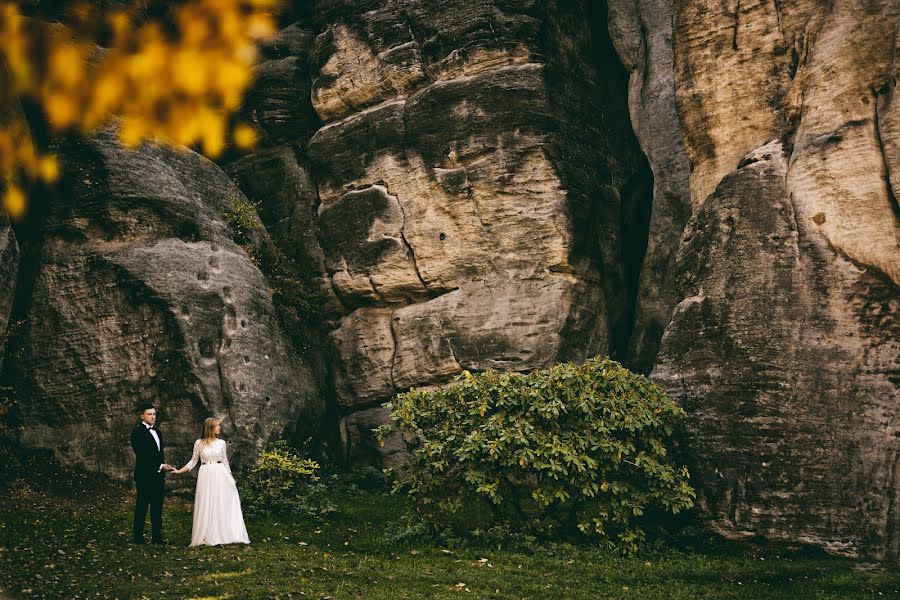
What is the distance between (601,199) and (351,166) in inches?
203

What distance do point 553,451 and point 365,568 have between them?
9.21 feet

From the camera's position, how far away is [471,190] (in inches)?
654

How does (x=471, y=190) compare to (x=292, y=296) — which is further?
(x=292, y=296)

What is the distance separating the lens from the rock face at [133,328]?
1481cm

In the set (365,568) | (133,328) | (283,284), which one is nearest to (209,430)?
(365,568)

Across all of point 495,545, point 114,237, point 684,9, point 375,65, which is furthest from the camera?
point 375,65

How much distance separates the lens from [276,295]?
56.4 feet

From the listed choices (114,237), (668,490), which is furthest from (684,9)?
(114,237)

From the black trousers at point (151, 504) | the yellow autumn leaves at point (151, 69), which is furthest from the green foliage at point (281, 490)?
the yellow autumn leaves at point (151, 69)

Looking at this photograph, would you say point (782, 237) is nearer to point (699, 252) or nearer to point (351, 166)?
point (699, 252)

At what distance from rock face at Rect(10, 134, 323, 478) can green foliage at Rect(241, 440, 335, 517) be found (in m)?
0.81

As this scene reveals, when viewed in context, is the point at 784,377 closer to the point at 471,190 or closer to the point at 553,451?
the point at 553,451

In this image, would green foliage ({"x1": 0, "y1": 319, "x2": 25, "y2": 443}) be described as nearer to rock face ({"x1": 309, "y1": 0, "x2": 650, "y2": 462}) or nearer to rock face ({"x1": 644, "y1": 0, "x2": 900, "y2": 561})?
rock face ({"x1": 309, "y1": 0, "x2": 650, "y2": 462})

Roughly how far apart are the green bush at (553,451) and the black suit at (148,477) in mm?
3101
